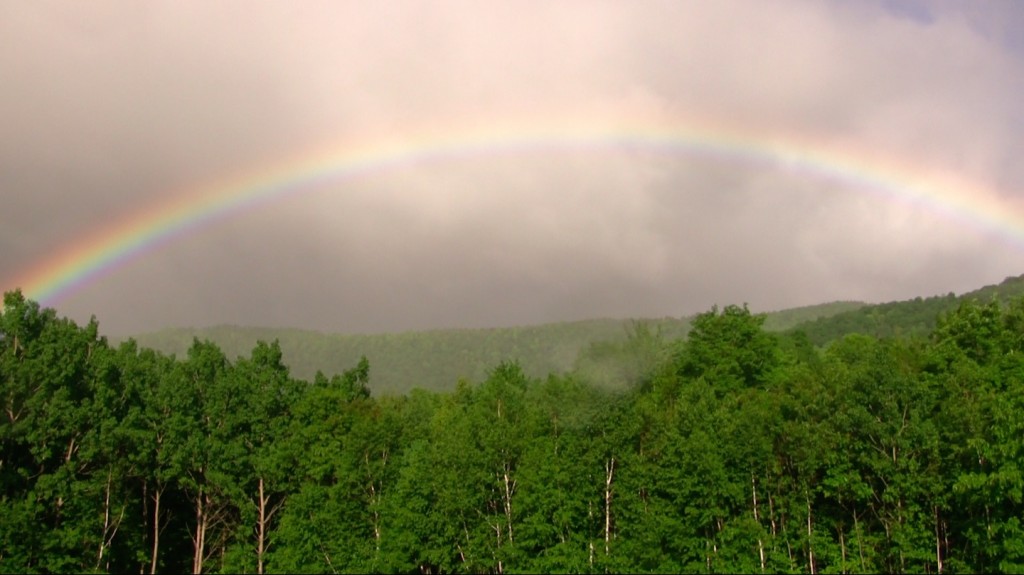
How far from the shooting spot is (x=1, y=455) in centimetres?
5584

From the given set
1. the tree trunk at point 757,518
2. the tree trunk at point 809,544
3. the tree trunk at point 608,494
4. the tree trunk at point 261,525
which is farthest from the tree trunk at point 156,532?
the tree trunk at point 809,544

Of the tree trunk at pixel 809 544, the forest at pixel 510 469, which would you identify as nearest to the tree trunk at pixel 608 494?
the forest at pixel 510 469

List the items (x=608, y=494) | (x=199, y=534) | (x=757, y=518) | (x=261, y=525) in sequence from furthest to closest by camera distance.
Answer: (x=199, y=534), (x=261, y=525), (x=608, y=494), (x=757, y=518)

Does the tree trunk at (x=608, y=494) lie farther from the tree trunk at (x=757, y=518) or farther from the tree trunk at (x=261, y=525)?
the tree trunk at (x=261, y=525)

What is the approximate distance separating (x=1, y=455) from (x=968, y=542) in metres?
55.7

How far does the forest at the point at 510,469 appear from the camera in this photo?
164 feet

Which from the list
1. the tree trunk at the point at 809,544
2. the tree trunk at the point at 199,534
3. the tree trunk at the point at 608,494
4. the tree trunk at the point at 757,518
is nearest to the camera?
the tree trunk at the point at 757,518

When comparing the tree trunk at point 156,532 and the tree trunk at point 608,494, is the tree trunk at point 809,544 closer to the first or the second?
the tree trunk at point 608,494

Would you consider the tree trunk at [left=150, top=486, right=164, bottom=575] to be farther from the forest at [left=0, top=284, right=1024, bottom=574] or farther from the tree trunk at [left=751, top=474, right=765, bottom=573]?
the tree trunk at [left=751, top=474, right=765, bottom=573]

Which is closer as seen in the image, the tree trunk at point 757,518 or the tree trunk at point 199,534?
the tree trunk at point 757,518

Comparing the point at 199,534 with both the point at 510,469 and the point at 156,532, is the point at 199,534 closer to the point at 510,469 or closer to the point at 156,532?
the point at 156,532

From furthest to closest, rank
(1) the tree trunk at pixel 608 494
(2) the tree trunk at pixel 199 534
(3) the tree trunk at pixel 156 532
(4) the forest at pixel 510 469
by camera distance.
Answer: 1. (2) the tree trunk at pixel 199 534
2. (3) the tree trunk at pixel 156 532
3. (1) the tree trunk at pixel 608 494
4. (4) the forest at pixel 510 469

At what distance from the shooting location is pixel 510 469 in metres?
61.7

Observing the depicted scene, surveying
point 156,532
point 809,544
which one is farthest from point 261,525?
point 809,544
